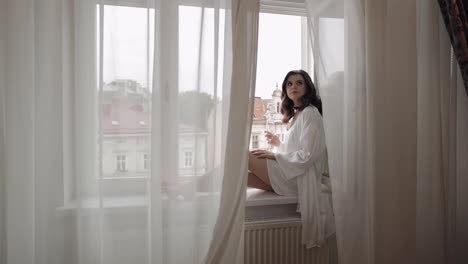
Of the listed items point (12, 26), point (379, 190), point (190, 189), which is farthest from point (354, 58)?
point (12, 26)

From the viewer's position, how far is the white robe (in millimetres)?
1505

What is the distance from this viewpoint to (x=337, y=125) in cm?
147

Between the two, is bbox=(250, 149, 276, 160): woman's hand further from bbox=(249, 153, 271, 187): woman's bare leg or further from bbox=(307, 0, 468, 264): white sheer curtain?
bbox=(307, 0, 468, 264): white sheer curtain

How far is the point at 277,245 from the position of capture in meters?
1.53

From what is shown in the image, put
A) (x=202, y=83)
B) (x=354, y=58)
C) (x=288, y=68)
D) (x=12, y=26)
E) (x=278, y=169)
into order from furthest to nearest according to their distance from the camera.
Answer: (x=288, y=68) < (x=278, y=169) < (x=354, y=58) < (x=202, y=83) < (x=12, y=26)

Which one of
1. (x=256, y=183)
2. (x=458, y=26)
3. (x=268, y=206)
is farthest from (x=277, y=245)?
(x=458, y=26)

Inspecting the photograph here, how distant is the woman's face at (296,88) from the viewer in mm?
1751

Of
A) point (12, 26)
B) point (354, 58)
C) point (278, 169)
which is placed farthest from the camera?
point (278, 169)

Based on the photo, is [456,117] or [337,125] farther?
[456,117]

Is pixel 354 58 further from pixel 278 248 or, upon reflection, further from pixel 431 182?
pixel 278 248

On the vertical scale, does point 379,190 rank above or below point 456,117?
below

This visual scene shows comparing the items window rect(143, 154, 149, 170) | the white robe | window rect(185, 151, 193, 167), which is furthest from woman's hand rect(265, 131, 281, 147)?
window rect(143, 154, 149, 170)

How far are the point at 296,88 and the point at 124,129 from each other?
39.5 inches

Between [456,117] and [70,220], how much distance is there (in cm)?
199
